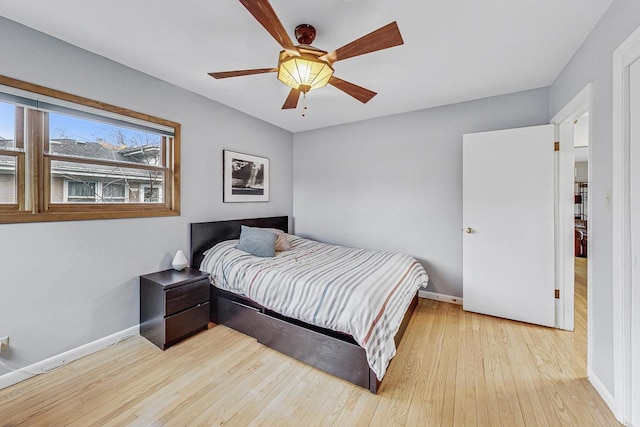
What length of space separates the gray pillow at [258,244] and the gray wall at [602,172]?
8.75 feet

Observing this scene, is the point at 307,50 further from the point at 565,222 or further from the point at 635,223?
the point at 565,222

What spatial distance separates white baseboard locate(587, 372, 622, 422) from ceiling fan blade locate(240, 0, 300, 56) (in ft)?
9.44

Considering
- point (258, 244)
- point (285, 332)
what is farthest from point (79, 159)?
point (285, 332)

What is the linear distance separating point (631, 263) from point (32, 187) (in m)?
3.88

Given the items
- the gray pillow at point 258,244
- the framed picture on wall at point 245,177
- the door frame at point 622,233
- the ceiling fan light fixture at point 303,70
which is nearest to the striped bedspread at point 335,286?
the gray pillow at point 258,244

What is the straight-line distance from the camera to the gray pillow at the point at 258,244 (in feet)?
9.34

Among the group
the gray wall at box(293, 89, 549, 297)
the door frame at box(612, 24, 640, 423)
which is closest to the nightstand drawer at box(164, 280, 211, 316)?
the gray wall at box(293, 89, 549, 297)

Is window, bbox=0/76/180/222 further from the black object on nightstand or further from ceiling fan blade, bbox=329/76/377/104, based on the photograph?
ceiling fan blade, bbox=329/76/377/104

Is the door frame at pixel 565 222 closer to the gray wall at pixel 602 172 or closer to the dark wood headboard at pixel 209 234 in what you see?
the gray wall at pixel 602 172

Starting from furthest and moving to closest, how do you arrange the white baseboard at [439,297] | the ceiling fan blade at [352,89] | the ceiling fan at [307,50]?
the white baseboard at [439,297]
the ceiling fan blade at [352,89]
the ceiling fan at [307,50]

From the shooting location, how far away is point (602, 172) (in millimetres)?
1641

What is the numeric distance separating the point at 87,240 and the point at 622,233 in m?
3.70

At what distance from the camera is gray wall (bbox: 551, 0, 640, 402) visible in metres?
1.55

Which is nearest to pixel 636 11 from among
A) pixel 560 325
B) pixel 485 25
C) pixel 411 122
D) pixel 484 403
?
pixel 485 25
